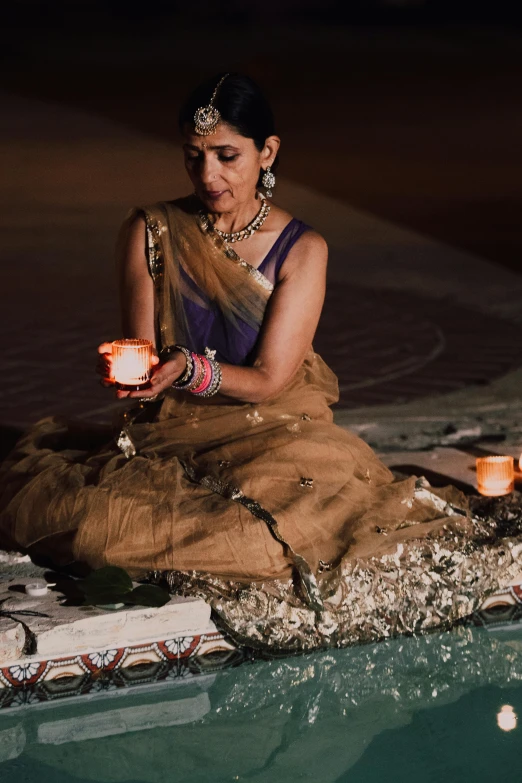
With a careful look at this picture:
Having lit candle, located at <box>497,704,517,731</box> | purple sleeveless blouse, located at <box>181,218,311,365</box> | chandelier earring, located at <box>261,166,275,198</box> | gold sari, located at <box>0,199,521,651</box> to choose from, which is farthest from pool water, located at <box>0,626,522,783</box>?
chandelier earring, located at <box>261,166,275,198</box>

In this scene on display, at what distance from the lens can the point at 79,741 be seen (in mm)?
3508

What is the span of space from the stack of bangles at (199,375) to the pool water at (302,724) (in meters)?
0.78

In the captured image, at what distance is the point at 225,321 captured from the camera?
13.6 ft

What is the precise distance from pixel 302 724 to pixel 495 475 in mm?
1300

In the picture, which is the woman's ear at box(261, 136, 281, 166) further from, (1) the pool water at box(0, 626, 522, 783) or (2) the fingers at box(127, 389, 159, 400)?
(1) the pool water at box(0, 626, 522, 783)

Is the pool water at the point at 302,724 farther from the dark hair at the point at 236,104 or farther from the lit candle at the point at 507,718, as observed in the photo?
the dark hair at the point at 236,104

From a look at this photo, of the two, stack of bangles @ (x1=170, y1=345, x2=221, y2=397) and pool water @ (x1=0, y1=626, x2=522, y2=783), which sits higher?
stack of bangles @ (x1=170, y1=345, x2=221, y2=397)

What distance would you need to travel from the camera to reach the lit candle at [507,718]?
3582 millimetres

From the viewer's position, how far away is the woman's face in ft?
12.7

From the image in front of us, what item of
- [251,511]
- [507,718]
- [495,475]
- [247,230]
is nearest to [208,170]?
[247,230]

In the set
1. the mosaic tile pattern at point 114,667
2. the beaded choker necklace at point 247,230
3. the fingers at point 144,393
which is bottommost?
the mosaic tile pattern at point 114,667

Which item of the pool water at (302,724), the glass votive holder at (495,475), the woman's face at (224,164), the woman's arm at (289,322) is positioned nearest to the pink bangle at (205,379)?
the woman's arm at (289,322)

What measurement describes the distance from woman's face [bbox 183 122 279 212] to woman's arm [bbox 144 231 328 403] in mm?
256

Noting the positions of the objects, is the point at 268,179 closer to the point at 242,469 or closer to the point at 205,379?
the point at 205,379
